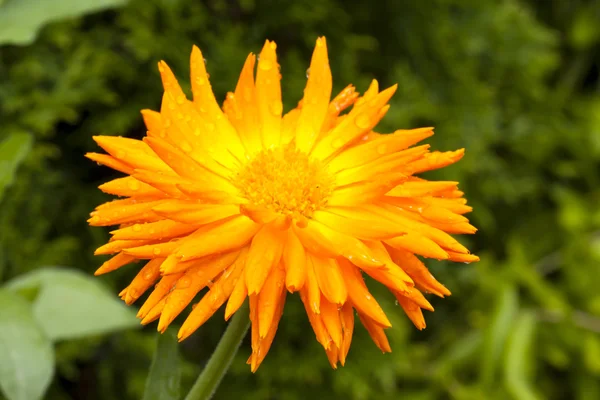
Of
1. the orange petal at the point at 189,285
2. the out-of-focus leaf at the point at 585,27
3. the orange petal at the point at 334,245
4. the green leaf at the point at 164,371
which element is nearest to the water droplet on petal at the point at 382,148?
the orange petal at the point at 334,245

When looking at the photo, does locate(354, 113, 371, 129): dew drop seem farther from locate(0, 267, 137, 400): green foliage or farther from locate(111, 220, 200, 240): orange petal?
locate(0, 267, 137, 400): green foliage

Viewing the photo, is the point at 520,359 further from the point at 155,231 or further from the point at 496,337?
the point at 155,231

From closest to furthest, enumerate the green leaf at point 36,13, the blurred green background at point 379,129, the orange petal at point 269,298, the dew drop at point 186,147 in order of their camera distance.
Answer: the orange petal at point 269,298 < the dew drop at point 186,147 < the green leaf at point 36,13 < the blurred green background at point 379,129

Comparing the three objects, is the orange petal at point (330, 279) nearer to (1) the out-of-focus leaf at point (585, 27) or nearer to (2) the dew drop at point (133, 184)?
(2) the dew drop at point (133, 184)

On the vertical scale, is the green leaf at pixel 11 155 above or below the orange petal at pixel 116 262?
below

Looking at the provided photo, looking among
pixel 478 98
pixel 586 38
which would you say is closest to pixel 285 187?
pixel 478 98

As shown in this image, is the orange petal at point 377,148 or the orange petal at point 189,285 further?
the orange petal at point 377,148

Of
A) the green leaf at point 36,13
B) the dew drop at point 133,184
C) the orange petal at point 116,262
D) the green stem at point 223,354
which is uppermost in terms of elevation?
the green leaf at point 36,13
